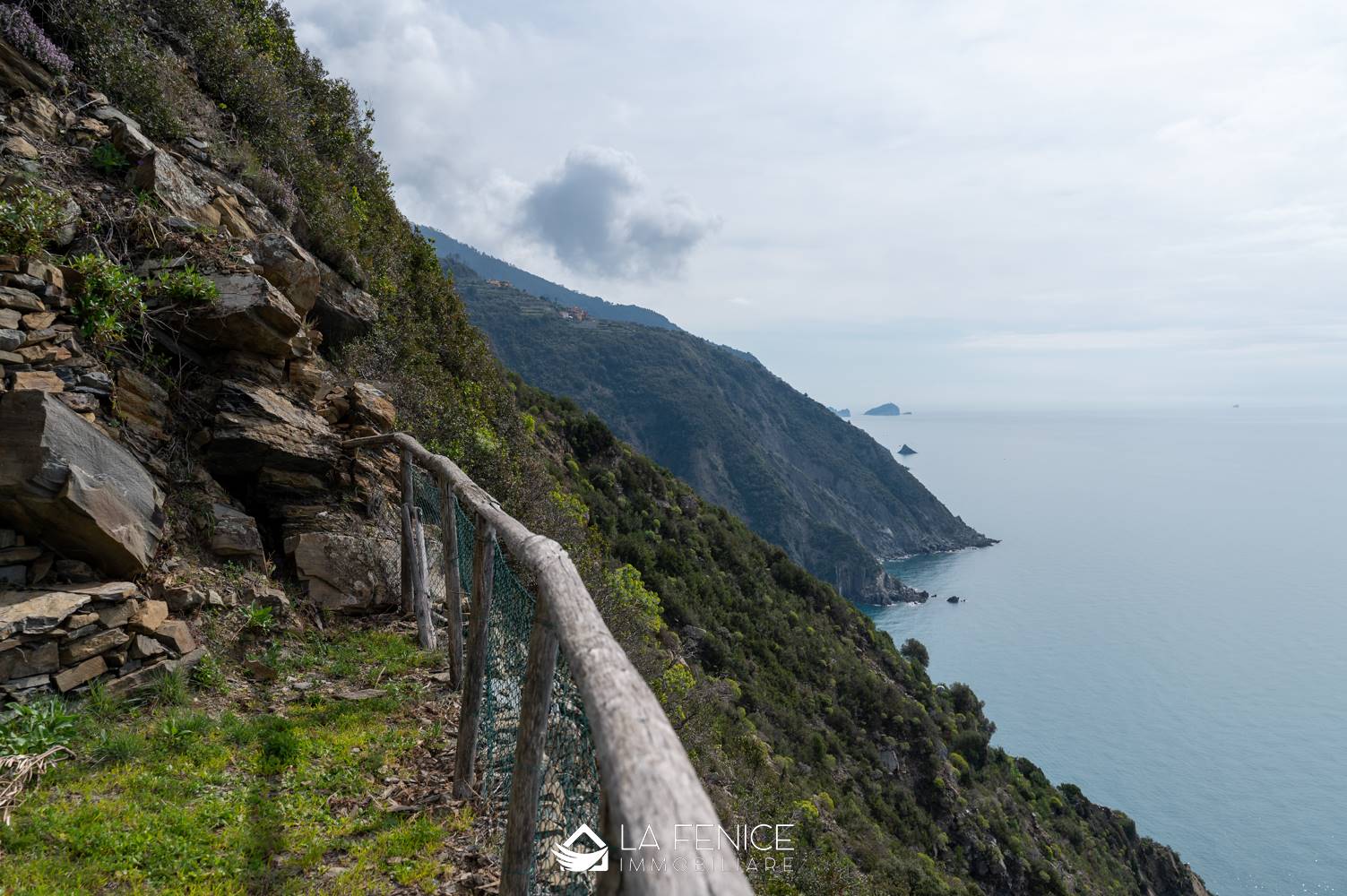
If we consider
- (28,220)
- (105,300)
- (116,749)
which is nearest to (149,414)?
(105,300)

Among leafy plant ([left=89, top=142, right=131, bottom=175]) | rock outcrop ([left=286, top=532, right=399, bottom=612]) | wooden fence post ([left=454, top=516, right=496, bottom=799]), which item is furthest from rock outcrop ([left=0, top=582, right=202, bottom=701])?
leafy plant ([left=89, top=142, right=131, bottom=175])

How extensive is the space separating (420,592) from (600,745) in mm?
6379

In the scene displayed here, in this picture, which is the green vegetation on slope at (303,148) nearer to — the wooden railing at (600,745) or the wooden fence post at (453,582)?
the wooden fence post at (453,582)

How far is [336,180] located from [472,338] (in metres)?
6.26

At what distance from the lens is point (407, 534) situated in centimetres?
749

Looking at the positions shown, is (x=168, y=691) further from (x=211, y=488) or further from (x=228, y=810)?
(x=211, y=488)

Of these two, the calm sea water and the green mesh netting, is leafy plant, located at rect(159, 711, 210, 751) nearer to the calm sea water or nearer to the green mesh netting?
the green mesh netting

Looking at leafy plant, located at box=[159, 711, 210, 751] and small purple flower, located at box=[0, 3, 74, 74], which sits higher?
small purple flower, located at box=[0, 3, 74, 74]

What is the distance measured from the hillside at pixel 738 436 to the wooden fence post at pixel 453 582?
352 feet

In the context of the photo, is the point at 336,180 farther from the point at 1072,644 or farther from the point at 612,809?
the point at 1072,644

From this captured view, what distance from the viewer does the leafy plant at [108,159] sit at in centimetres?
734

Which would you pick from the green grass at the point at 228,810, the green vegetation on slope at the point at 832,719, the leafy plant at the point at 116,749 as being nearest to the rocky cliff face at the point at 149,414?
the leafy plant at the point at 116,749

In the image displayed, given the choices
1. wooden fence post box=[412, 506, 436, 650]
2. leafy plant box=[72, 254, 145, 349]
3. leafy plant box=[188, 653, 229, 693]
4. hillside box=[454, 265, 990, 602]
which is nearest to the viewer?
leafy plant box=[188, 653, 229, 693]

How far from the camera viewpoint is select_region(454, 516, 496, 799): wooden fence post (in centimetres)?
A: 457
